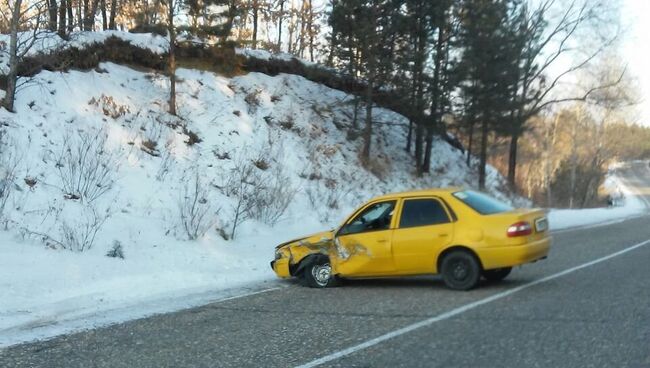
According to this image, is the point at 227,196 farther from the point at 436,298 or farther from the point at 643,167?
the point at 643,167

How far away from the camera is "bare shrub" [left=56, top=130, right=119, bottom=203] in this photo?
14.3 m

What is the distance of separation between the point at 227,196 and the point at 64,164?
436 cm

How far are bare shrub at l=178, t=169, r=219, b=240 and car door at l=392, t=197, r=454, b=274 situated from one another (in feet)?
20.2

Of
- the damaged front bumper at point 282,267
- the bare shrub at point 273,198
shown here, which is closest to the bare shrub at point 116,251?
the damaged front bumper at point 282,267

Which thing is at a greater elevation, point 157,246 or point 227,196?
point 227,196

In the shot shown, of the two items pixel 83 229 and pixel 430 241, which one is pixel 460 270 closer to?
pixel 430 241

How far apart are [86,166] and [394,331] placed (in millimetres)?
10929

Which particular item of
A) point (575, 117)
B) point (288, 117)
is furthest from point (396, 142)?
point (575, 117)

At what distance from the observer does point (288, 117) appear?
25.1m

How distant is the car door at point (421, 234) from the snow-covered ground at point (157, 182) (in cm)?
260

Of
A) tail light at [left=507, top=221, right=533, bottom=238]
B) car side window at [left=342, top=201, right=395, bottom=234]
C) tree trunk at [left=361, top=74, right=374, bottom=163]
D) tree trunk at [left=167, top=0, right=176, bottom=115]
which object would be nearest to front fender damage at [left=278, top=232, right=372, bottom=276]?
car side window at [left=342, top=201, right=395, bottom=234]

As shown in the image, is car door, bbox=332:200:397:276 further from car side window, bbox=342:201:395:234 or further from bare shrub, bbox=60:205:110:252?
bare shrub, bbox=60:205:110:252

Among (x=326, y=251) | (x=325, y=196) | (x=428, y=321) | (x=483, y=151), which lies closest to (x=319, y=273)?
(x=326, y=251)

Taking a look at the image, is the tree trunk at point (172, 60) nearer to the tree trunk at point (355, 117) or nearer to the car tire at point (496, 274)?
the tree trunk at point (355, 117)
